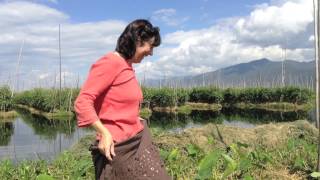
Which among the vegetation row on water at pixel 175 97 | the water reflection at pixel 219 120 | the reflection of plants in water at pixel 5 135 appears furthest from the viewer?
the vegetation row on water at pixel 175 97

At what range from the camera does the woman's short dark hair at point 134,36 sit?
7.82 feet

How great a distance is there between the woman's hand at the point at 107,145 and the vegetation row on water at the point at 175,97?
19.4 meters

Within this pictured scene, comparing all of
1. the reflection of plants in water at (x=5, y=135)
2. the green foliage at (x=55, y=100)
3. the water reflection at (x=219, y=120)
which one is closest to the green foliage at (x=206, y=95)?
the green foliage at (x=55, y=100)

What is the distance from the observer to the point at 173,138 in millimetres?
6281

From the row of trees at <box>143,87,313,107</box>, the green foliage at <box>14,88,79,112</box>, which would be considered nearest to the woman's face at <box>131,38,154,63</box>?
the green foliage at <box>14,88,79,112</box>

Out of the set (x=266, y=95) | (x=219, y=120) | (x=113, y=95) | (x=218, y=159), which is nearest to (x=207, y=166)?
(x=218, y=159)

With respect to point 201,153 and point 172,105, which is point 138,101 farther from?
point 172,105

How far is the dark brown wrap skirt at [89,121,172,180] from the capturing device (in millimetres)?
2365

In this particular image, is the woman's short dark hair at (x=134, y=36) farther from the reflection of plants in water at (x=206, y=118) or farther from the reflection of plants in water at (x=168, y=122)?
the reflection of plants in water at (x=206, y=118)

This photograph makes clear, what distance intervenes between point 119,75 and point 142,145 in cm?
38

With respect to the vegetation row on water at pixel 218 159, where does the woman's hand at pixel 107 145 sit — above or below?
above

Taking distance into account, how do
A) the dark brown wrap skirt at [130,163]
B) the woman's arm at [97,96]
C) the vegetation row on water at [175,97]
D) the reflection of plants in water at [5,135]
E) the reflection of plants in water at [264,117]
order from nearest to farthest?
the woman's arm at [97,96] < the dark brown wrap skirt at [130,163] < the reflection of plants in water at [5,135] < the reflection of plants in water at [264,117] < the vegetation row on water at [175,97]

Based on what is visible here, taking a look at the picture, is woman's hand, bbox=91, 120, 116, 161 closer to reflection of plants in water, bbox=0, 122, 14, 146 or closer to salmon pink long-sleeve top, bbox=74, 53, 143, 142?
salmon pink long-sleeve top, bbox=74, 53, 143, 142

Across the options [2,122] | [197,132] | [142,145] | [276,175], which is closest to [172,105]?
[2,122]
